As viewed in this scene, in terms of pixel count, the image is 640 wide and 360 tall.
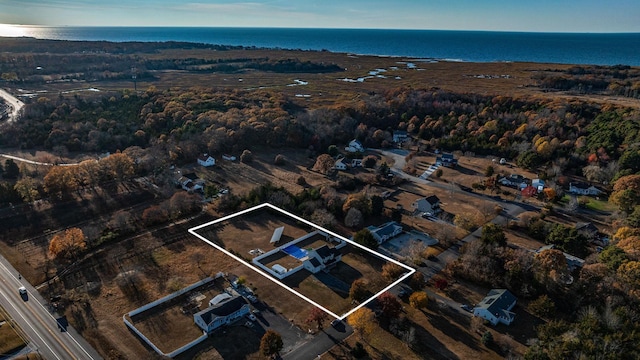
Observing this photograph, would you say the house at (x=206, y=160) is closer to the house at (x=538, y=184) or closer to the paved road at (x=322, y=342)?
the paved road at (x=322, y=342)

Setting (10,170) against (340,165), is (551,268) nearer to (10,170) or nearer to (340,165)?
(340,165)

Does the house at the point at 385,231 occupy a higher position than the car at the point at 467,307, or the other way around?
the house at the point at 385,231

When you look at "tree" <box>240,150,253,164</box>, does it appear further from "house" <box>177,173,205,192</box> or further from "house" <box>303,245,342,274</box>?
"house" <box>303,245,342,274</box>

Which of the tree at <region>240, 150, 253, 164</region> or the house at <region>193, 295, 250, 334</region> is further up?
the tree at <region>240, 150, 253, 164</region>

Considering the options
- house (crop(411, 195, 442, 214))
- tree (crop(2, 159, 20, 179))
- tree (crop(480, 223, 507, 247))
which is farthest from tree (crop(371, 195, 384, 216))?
tree (crop(2, 159, 20, 179))

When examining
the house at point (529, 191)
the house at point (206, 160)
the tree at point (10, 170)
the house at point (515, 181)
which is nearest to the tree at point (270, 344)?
the house at point (206, 160)

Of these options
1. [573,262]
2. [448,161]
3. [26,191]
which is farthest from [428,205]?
[26,191]

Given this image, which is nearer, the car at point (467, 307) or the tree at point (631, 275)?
the tree at point (631, 275)

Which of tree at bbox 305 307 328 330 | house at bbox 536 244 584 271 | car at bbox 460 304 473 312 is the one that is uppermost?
house at bbox 536 244 584 271
